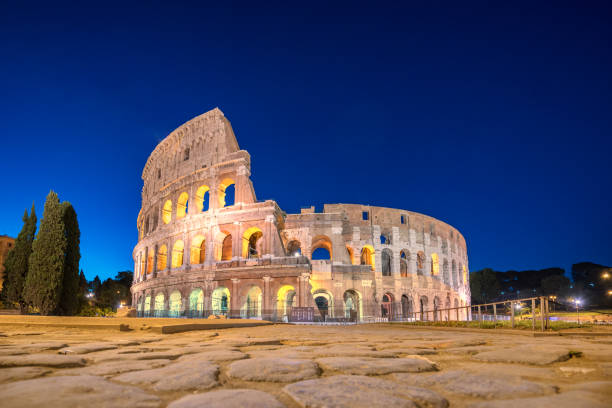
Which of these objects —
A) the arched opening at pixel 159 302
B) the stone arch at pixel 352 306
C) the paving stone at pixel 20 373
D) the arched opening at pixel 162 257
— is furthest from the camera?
the arched opening at pixel 162 257

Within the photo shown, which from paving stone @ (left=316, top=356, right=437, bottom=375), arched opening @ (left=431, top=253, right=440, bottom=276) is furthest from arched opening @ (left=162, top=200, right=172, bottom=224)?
paving stone @ (left=316, top=356, right=437, bottom=375)

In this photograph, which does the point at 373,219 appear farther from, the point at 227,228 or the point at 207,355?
the point at 207,355

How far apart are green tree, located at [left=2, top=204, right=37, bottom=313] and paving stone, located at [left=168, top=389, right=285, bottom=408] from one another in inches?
1068

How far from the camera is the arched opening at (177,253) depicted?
31375 millimetres

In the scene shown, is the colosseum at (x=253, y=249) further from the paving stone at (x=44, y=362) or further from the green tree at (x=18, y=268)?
the paving stone at (x=44, y=362)

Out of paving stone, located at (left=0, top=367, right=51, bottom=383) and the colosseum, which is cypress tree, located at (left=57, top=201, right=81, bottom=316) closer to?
the colosseum

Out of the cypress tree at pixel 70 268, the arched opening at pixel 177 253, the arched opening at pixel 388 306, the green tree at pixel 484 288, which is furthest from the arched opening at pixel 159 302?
the green tree at pixel 484 288

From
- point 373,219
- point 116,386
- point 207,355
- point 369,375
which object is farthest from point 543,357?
point 373,219

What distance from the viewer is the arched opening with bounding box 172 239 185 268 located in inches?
1235

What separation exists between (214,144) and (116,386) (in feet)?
101

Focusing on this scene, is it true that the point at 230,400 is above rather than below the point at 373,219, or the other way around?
below

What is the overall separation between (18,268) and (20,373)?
28034mm

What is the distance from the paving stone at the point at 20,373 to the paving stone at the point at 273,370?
1.23 meters

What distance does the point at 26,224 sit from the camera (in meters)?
27.0
